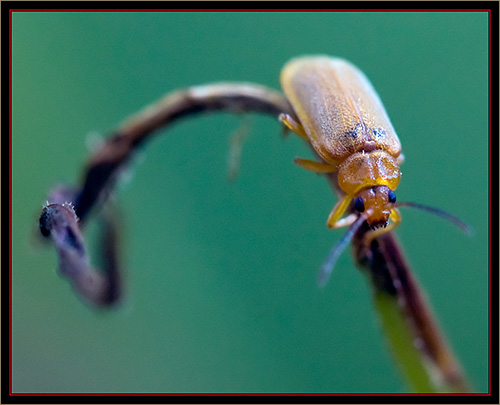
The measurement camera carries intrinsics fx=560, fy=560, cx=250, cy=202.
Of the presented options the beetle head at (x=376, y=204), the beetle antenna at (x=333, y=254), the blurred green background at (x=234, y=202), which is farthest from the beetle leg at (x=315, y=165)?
the blurred green background at (x=234, y=202)

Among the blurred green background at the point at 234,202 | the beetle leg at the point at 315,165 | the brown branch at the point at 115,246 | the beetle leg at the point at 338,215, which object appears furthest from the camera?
the blurred green background at the point at 234,202

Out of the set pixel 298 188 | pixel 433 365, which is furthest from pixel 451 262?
pixel 433 365

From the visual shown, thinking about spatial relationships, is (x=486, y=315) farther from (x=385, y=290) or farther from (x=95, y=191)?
(x=95, y=191)

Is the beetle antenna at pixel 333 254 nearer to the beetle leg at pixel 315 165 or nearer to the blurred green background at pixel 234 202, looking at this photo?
the beetle leg at pixel 315 165

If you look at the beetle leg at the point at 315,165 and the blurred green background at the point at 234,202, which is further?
the blurred green background at the point at 234,202

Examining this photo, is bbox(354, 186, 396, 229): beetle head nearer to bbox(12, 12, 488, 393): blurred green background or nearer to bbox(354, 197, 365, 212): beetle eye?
bbox(354, 197, 365, 212): beetle eye

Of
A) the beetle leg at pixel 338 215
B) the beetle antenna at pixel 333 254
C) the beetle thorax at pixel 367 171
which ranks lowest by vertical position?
the beetle antenna at pixel 333 254

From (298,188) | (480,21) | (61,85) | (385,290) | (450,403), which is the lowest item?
(450,403)
